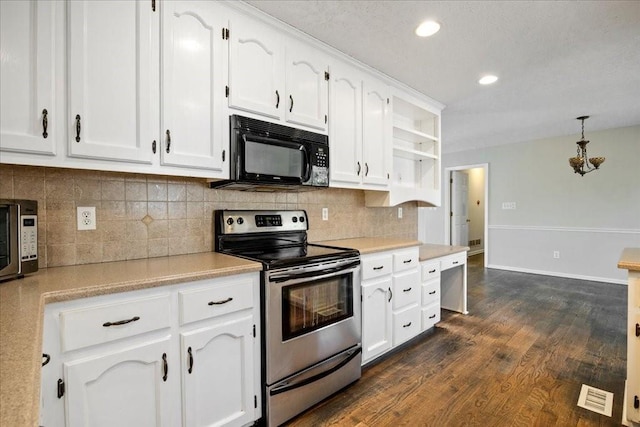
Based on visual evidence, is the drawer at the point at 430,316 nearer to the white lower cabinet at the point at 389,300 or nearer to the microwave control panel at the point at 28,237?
the white lower cabinet at the point at 389,300

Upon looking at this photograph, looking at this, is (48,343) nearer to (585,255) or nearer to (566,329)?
(566,329)

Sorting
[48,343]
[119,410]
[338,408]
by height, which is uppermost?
[48,343]

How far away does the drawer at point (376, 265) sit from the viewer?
2267 millimetres

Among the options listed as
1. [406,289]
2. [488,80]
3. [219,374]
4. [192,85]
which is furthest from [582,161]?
[219,374]

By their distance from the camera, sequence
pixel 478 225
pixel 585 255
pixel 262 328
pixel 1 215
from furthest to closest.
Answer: pixel 478 225, pixel 585 255, pixel 262 328, pixel 1 215

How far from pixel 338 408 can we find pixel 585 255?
16.8ft

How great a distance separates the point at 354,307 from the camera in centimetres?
216

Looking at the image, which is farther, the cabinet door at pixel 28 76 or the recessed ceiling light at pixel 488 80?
the recessed ceiling light at pixel 488 80

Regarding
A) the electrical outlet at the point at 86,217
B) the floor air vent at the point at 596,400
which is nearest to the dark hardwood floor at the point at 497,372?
the floor air vent at the point at 596,400

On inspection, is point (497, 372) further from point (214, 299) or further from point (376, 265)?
point (214, 299)

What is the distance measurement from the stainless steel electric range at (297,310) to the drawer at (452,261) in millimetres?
1370

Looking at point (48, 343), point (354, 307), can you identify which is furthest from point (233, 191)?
point (48, 343)

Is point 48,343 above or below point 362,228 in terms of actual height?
below

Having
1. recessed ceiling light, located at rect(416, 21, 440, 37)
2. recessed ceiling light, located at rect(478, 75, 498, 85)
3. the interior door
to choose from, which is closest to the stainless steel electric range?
recessed ceiling light, located at rect(416, 21, 440, 37)
